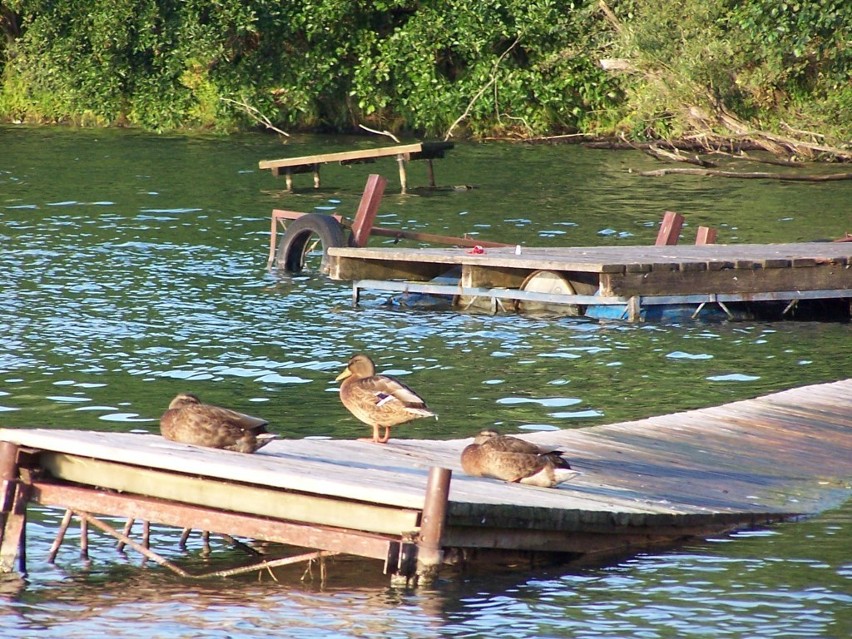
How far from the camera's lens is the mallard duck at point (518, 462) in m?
9.20

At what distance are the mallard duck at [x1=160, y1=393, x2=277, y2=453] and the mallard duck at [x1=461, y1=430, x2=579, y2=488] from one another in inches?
53.2

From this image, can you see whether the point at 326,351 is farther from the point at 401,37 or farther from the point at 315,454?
the point at 401,37

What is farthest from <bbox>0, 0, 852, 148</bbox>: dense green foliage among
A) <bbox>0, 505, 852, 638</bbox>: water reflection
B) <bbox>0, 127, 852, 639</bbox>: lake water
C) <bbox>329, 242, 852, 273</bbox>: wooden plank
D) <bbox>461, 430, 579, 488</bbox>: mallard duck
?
<bbox>0, 505, 852, 638</bbox>: water reflection

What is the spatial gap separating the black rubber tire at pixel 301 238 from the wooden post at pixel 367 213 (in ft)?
0.79

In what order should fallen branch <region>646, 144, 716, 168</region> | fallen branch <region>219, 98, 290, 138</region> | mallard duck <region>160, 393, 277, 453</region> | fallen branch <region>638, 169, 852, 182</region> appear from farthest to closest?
fallen branch <region>219, 98, 290, 138</region>, fallen branch <region>646, 144, 716, 168</region>, fallen branch <region>638, 169, 852, 182</region>, mallard duck <region>160, 393, 277, 453</region>

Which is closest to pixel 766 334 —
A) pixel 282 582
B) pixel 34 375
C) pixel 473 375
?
pixel 473 375

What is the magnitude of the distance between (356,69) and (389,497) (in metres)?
34.2

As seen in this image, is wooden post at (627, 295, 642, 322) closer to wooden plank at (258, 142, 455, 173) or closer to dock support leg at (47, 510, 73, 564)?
dock support leg at (47, 510, 73, 564)

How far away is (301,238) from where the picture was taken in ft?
68.2

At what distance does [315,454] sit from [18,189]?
2117 cm

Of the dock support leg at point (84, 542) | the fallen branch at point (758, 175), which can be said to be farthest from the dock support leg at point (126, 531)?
the fallen branch at point (758, 175)

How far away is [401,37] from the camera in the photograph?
41.1 metres

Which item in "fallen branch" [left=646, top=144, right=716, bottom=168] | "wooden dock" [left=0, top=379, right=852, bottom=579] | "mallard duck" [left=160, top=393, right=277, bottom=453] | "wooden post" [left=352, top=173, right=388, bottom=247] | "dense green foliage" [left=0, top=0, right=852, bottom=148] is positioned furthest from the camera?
"dense green foliage" [left=0, top=0, right=852, bottom=148]

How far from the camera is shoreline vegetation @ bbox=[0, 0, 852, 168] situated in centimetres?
3341
